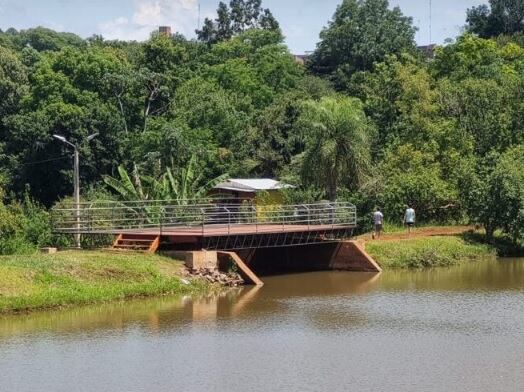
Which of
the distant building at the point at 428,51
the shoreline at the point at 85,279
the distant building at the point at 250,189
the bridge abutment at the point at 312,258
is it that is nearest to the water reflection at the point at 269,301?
the shoreline at the point at 85,279

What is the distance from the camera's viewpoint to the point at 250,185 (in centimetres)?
5331

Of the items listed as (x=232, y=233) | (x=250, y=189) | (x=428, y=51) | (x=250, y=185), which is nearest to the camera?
(x=232, y=233)

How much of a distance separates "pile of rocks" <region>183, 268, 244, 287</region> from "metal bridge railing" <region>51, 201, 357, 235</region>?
6.20ft

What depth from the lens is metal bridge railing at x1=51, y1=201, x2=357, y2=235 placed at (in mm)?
37000

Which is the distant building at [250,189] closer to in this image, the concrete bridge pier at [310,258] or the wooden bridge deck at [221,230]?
the concrete bridge pier at [310,258]

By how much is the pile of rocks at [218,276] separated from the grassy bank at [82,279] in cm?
51

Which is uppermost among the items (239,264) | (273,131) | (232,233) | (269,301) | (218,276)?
(273,131)

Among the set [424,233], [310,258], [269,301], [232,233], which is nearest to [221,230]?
[232,233]

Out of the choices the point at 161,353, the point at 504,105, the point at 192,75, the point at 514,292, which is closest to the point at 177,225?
the point at 514,292

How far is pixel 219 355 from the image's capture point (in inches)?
934

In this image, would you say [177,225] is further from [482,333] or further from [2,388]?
[2,388]

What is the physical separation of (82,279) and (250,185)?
74.0 feet

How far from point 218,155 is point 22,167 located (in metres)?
11.3

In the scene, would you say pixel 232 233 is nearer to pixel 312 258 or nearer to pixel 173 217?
pixel 173 217
